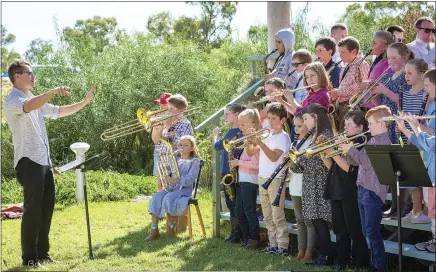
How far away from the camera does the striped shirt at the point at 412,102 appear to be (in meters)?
6.70

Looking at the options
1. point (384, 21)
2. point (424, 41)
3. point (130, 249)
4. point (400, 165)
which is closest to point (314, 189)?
point (400, 165)

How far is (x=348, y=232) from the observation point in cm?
696

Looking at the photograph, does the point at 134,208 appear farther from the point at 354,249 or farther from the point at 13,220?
the point at 354,249

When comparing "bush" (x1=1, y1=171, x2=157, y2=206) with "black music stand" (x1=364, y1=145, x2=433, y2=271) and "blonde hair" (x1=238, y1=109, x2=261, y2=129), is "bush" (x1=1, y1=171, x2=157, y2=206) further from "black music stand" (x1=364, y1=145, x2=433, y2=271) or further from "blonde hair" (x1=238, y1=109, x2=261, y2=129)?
"black music stand" (x1=364, y1=145, x2=433, y2=271)

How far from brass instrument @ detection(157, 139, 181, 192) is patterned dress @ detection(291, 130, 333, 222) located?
7.18 ft

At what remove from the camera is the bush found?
12.1m

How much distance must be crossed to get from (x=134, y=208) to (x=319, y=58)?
14.4 ft

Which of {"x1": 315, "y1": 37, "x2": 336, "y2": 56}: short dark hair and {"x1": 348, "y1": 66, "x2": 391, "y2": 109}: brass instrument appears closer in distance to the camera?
{"x1": 348, "y1": 66, "x2": 391, "y2": 109}: brass instrument

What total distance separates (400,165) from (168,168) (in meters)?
3.90

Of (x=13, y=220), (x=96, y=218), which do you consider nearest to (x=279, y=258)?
(x=96, y=218)

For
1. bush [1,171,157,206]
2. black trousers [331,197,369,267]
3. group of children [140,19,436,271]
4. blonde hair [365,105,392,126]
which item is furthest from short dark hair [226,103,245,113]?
bush [1,171,157,206]

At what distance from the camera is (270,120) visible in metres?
7.78

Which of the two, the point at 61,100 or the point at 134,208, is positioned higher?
the point at 61,100

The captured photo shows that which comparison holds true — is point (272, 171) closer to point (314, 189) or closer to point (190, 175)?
point (314, 189)
